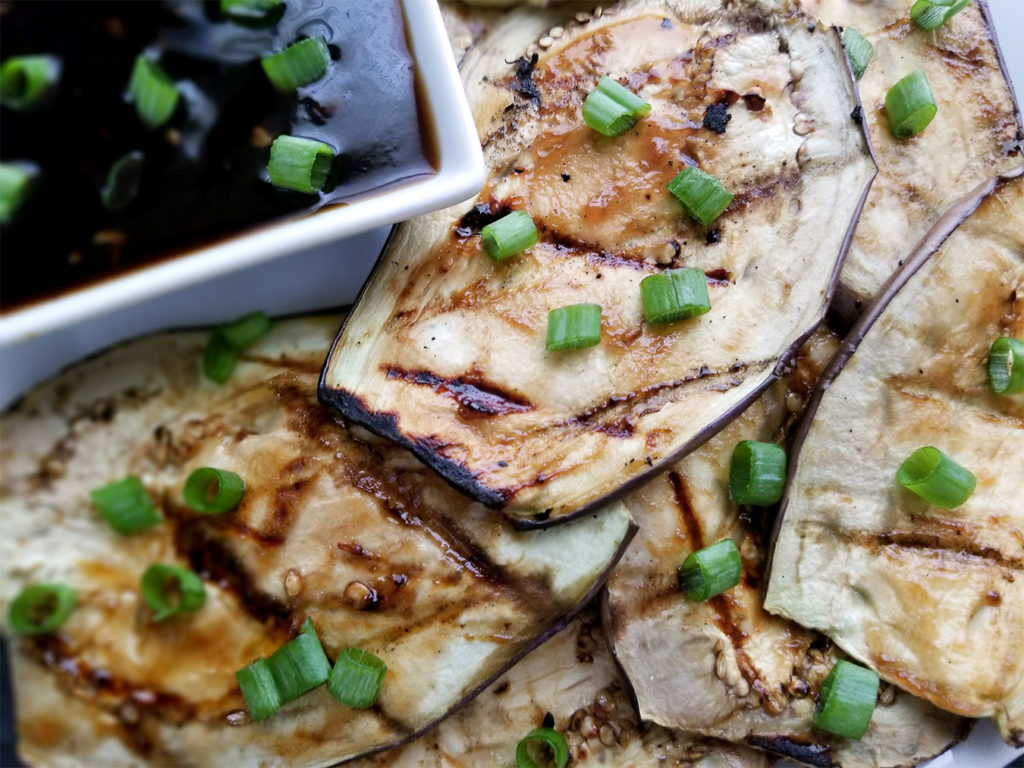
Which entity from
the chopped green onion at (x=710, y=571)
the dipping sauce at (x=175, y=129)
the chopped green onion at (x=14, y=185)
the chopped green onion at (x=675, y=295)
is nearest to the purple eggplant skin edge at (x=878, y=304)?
the chopped green onion at (x=710, y=571)

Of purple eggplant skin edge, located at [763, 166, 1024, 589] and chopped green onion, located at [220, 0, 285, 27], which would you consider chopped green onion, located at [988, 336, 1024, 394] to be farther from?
chopped green onion, located at [220, 0, 285, 27]

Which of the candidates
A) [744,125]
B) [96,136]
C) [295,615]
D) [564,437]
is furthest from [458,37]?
[295,615]

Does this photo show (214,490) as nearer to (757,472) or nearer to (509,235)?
(509,235)

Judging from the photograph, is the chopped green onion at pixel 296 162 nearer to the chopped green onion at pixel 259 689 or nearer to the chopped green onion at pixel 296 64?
the chopped green onion at pixel 296 64

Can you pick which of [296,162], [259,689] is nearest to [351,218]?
[296,162]

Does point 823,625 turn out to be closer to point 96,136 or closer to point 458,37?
point 458,37

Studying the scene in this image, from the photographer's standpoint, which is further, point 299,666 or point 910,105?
point 910,105

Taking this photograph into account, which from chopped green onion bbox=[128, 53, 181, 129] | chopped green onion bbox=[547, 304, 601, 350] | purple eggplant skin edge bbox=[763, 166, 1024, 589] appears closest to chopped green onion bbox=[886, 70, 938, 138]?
purple eggplant skin edge bbox=[763, 166, 1024, 589]
